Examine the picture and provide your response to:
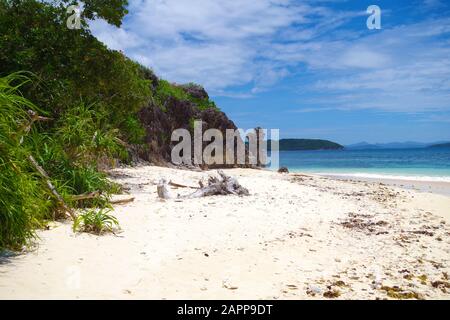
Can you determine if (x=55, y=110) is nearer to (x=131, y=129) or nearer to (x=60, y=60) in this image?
(x=60, y=60)

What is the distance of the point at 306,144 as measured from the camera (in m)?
135

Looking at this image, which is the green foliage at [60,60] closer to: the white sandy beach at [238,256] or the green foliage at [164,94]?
the white sandy beach at [238,256]

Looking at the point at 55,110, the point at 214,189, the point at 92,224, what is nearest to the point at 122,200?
the point at 214,189

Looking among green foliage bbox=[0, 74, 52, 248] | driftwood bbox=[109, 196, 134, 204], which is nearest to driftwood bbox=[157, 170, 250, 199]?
Answer: driftwood bbox=[109, 196, 134, 204]

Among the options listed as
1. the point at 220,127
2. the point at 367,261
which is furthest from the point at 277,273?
the point at 220,127

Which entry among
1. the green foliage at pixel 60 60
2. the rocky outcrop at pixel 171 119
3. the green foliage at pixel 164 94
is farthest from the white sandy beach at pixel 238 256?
the green foliage at pixel 164 94

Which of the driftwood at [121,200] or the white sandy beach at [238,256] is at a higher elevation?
the driftwood at [121,200]

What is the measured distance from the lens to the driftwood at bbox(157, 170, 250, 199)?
9.95 meters

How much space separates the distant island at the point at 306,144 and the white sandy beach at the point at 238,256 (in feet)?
406

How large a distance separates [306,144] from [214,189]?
418 feet

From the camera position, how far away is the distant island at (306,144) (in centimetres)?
13238

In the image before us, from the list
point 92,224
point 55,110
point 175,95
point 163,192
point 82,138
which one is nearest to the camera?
point 92,224

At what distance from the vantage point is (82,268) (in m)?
4.64
